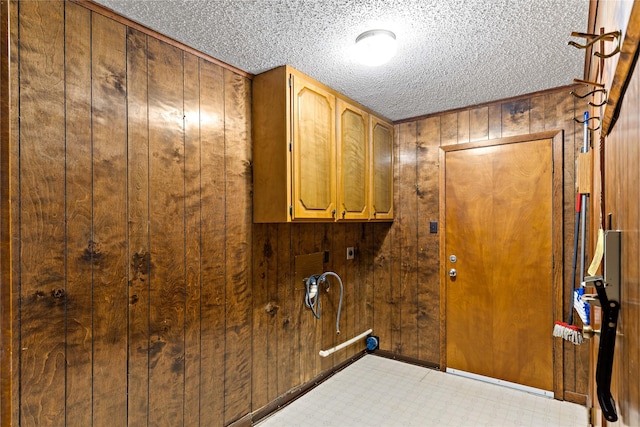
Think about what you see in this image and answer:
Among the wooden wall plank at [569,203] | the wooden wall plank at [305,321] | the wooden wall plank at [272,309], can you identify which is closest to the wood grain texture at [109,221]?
the wooden wall plank at [272,309]

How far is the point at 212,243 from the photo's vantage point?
212 centimetres

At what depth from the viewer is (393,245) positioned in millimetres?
3465

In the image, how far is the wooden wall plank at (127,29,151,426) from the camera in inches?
68.9

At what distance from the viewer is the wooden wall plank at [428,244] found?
321cm

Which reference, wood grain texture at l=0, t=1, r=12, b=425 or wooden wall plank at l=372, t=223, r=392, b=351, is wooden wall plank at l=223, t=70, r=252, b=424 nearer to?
wood grain texture at l=0, t=1, r=12, b=425

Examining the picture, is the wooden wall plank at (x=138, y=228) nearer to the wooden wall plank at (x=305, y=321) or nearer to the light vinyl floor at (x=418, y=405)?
the light vinyl floor at (x=418, y=405)

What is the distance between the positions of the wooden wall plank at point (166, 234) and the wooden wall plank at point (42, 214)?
15.7 inches

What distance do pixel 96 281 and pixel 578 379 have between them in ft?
10.4

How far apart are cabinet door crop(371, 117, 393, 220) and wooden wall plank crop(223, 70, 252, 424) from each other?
4.00ft

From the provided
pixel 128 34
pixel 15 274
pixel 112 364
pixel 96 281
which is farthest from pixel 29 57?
pixel 112 364

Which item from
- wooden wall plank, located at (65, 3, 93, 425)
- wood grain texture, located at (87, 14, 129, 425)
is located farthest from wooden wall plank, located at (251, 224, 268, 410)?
wooden wall plank, located at (65, 3, 93, 425)

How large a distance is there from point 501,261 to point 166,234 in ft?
8.21

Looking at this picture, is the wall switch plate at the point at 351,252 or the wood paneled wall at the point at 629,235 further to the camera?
the wall switch plate at the point at 351,252

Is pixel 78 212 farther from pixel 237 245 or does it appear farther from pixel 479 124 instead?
pixel 479 124
